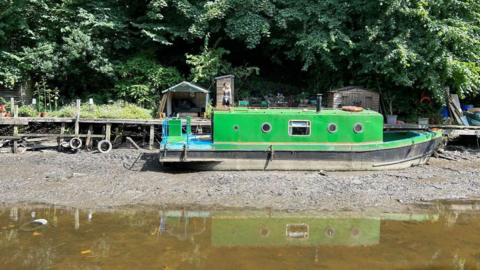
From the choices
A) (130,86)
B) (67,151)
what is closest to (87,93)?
(130,86)

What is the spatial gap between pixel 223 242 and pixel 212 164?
5.71 m

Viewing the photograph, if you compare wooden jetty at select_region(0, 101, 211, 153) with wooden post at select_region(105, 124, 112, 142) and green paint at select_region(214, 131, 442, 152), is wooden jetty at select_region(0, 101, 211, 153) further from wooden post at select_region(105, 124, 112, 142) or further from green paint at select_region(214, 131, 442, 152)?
green paint at select_region(214, 131, 442, 152)

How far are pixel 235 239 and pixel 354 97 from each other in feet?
40.0

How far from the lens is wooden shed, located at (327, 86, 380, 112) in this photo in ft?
66.7

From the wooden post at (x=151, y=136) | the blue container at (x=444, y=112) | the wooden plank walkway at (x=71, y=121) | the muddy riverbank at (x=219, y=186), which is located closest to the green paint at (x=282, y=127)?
the muddy riverbank at (x=219, y=186)

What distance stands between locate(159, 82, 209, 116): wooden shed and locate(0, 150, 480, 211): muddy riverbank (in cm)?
412

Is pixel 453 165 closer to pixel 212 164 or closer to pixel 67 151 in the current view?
pixel 212 164

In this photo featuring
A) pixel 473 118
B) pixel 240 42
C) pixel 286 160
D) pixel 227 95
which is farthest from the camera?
pixel 240 42

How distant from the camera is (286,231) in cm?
1045

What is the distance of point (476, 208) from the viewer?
480 inches

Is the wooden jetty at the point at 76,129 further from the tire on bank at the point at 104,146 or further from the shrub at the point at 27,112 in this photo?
the shrub at the point at 27,112

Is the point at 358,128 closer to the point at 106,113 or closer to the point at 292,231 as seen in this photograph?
the point at 292,231

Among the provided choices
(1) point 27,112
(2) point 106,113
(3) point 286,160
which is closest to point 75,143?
(2) point 106,113

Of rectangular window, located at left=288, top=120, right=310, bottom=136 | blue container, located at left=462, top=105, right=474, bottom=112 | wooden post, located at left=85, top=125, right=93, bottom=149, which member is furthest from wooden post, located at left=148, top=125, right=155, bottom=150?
blue container, located at left=462, top=105, right=474, bottom=112
